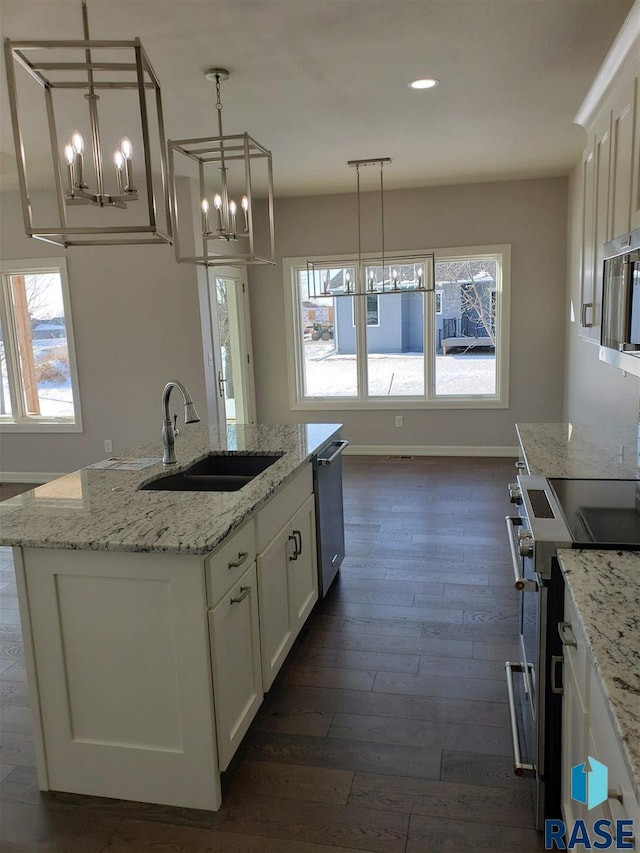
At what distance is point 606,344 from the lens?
8.13 feet

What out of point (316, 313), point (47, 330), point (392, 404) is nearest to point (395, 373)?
point (392, 404)

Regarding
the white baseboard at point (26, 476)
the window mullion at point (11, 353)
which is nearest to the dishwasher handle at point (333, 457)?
the white baseboard at point (26, 476)

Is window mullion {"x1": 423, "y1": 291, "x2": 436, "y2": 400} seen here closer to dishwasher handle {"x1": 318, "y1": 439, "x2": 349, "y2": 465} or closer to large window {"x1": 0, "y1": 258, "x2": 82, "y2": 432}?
dishwasher handle {"x1": 318, "y1": 439, "x2": 349, "y2": 465}

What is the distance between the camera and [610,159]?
251 centimetres

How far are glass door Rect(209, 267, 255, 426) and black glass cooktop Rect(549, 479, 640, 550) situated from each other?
4338 mm

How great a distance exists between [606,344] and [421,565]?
1.84 m

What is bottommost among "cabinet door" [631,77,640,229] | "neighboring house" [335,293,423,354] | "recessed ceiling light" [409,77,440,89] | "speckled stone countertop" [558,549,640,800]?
"speckled stone countertop" [558,549,640,800]

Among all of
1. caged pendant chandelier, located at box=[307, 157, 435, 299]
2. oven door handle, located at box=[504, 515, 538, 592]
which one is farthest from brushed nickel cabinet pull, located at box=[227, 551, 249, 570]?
caged pendant chandelier, located at box=[307, 157, 435, 299]

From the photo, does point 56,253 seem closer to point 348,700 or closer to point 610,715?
point 348,700

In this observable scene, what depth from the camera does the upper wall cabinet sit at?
2.13 meters

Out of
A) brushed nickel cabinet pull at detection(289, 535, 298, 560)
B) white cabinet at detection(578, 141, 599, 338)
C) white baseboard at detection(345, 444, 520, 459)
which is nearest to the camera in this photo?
brushed nickel cabinet pull at detection(289, 535, 298, 560)

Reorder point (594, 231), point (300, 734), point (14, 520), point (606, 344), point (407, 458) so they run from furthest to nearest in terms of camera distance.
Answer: point (407, 458), point (594, 231), point (606, 344), point (300, 734), point (14, 520)

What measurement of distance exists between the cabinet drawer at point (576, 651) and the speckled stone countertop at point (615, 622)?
0.05 metres

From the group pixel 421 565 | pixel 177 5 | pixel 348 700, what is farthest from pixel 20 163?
pixel 421 565
